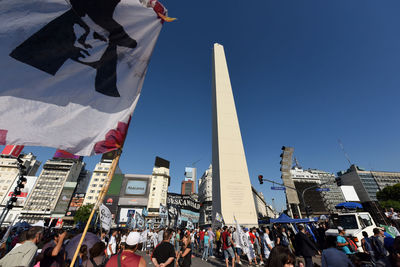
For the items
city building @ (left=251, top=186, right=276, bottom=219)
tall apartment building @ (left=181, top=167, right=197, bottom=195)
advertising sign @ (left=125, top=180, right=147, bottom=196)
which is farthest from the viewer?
tall apartment building @ (left=181, top=167, right=197, bottom=195)

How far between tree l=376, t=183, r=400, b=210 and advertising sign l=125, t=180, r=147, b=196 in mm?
72355

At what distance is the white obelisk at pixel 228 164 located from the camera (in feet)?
60.8

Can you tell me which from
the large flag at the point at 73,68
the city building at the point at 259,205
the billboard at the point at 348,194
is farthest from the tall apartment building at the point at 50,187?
Result: the billboard at the point at 348,194

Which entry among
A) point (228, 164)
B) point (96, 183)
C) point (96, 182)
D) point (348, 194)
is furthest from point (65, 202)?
point (348, 194)

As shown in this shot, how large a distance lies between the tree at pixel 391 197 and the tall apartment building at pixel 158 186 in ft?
211

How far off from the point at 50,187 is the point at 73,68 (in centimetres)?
8869

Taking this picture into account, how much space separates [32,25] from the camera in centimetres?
223

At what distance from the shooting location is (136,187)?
6838 centimetres

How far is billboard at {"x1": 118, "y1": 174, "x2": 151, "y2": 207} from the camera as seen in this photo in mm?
64812

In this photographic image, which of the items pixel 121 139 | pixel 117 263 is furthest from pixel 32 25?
pixel 117 263

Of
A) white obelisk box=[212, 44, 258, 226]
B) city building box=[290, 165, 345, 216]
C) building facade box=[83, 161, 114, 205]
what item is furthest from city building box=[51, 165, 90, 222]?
city building box=[290, 165, 345, 216]

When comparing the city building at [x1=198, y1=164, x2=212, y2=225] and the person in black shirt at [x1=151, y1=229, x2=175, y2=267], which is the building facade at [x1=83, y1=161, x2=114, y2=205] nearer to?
the city building at [x1=198, y1=164, x2=212, y2=225]

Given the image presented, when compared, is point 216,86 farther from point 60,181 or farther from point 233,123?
point 60,181

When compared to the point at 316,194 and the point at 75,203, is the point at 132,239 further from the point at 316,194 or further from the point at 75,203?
the point at 316,194
